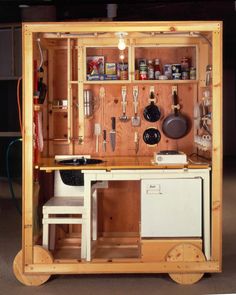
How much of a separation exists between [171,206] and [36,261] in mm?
1011

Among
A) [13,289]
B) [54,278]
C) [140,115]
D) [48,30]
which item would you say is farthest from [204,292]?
[48,30]

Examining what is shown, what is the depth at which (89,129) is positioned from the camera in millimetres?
4023

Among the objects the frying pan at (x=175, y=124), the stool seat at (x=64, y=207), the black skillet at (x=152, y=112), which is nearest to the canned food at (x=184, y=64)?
the frying pan at (x=175, y=124)

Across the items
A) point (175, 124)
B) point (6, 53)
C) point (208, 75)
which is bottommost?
point (175, 124)

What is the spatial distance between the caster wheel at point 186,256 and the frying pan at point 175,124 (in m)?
1.03

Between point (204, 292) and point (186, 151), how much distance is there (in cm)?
127

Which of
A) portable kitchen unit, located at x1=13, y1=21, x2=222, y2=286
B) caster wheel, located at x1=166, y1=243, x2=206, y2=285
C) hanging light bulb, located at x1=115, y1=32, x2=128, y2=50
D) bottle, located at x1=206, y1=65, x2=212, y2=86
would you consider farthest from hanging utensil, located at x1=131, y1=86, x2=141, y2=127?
caster wheel, located at x1=166, y1=243, x2=206, y2=285

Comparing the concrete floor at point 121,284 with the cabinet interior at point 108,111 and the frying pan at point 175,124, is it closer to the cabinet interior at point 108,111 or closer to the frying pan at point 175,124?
the cabinet interior at point 108,111

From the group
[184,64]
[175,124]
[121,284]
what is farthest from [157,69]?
[121,284]

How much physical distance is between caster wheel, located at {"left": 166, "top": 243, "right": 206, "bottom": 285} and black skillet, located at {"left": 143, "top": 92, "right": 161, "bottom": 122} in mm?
1138

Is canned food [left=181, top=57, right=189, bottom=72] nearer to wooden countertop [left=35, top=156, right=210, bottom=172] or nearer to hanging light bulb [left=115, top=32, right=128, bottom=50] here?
hanging light bulb [left=115, top=32, right=128, bottom=50]

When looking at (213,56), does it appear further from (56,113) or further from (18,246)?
(18,246)

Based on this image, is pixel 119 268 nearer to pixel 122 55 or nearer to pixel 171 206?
pixel 171 206

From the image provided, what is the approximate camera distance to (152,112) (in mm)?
3949
